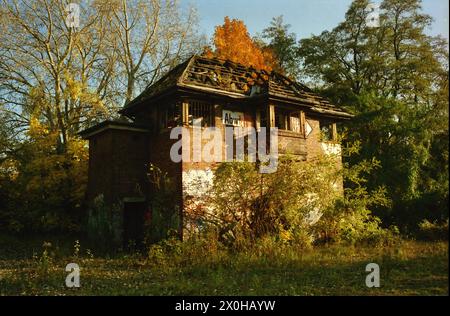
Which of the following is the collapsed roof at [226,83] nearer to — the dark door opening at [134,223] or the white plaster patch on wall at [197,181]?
the white plaster patch on wall at [197,181]

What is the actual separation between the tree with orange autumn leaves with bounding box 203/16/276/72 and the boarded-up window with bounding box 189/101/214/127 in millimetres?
12095

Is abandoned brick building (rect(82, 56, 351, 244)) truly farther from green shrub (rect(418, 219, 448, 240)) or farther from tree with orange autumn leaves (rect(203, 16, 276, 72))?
tree with orange autumn leaves (rect(203, 16, 276, 72))

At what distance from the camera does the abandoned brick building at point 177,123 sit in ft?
50.2

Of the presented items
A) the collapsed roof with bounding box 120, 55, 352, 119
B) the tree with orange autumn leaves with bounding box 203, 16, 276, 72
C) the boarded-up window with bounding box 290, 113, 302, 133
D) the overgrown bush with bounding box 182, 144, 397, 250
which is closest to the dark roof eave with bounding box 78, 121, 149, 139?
the collapsed roof with bounding box 120, 55, 352, 119

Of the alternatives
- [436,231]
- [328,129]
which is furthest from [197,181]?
[328,129]

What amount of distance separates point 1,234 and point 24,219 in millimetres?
1391

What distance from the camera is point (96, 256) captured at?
14375 millimetres

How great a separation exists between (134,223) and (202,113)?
18.2ft

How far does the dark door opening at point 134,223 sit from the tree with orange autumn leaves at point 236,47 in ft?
46.4

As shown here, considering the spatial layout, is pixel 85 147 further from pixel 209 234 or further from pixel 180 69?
pixel 209 234

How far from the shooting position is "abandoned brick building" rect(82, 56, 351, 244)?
50.2 feet

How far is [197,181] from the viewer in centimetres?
1463

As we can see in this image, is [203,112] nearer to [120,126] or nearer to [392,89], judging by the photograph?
[120,126]

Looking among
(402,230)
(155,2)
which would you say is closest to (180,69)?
(155,2)
